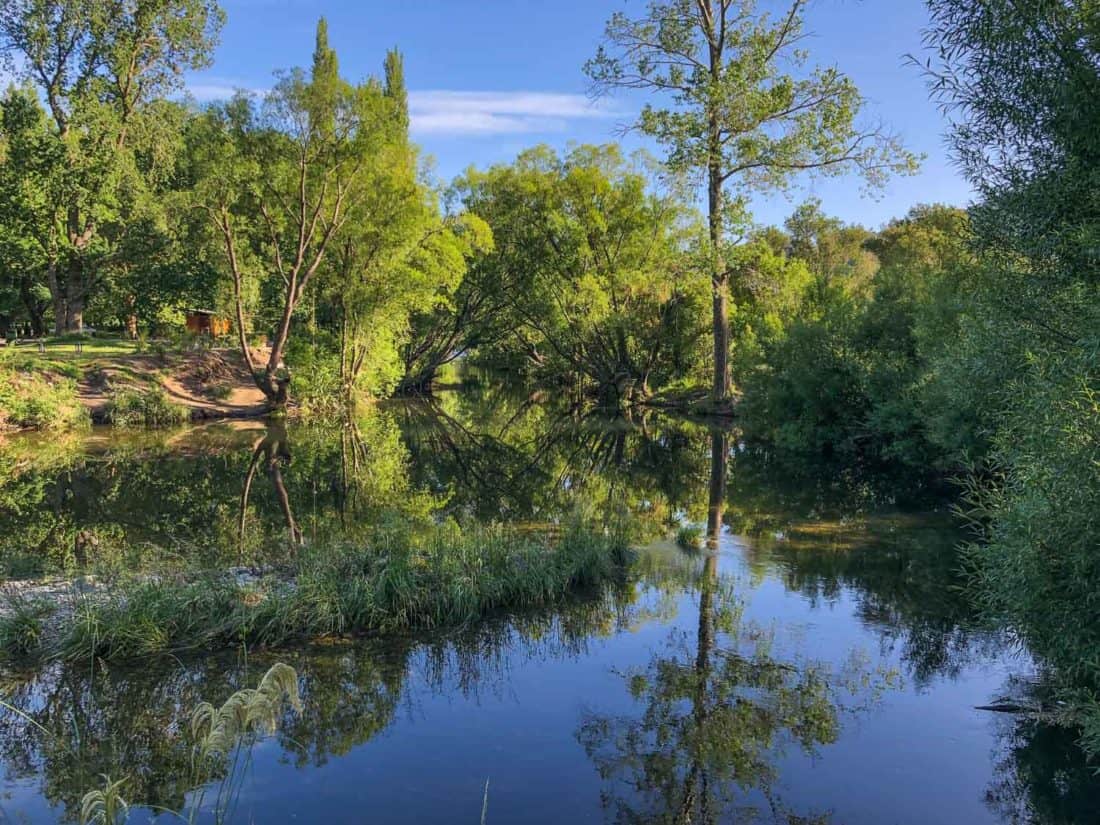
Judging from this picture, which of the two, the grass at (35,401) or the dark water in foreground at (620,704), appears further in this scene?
the grass at (35,401)

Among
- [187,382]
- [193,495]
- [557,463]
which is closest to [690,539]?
[557,463]

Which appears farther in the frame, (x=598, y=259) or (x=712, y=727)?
(x=598, y=259)

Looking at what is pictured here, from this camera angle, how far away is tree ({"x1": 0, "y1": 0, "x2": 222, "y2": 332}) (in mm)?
29812

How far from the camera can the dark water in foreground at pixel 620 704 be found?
6.02 m

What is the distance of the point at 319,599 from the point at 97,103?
30.3m

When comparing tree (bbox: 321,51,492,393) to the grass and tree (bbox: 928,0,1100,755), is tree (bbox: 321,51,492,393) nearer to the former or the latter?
the grass

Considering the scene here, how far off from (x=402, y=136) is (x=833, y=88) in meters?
17.6

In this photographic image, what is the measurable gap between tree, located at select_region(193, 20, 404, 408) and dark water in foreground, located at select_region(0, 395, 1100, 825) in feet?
57.0

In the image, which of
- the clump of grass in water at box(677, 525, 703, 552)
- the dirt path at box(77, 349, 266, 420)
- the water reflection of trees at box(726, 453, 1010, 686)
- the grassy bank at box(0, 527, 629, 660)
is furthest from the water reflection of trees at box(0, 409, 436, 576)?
the water reflection of trees at box(726, 453, 1010, 686)

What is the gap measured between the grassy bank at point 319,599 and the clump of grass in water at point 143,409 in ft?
72.2

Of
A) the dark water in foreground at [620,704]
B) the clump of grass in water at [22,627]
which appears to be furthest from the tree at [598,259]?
the clump of grass in water at [22,627]

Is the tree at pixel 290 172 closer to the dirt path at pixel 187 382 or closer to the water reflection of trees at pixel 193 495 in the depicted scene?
the dirt path at pixel 187 382

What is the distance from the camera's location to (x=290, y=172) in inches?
1181

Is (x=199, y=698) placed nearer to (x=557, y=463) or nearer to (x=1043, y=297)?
(x=1043, y=297)
